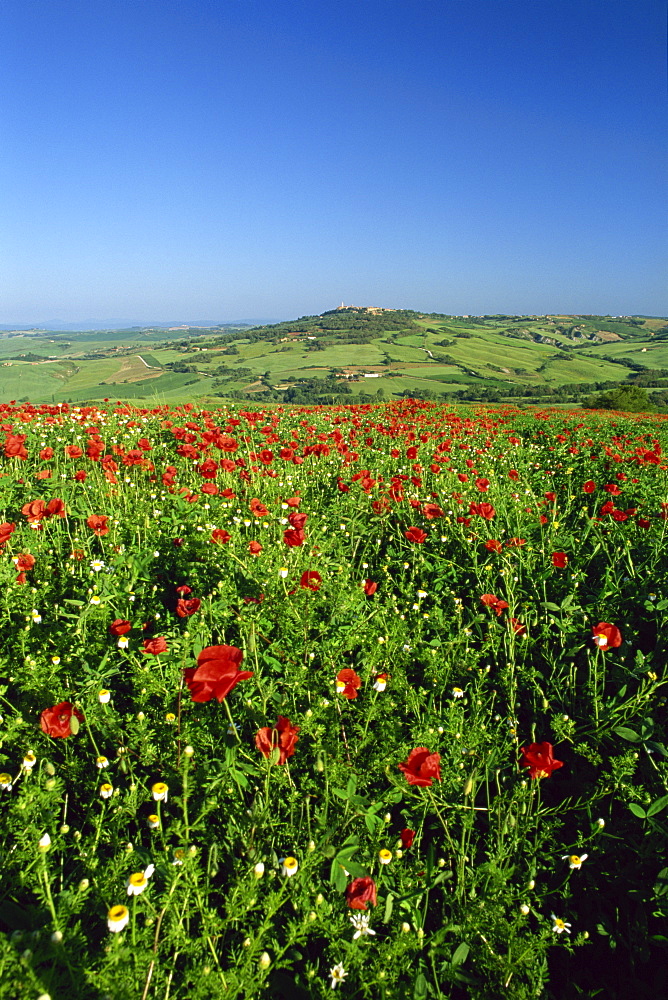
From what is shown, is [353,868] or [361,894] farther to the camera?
[353,868]

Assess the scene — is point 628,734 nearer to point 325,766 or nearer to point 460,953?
point 460,953

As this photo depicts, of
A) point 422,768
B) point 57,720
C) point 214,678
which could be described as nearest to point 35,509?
point 57,720

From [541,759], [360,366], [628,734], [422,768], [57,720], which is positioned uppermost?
[360,366]

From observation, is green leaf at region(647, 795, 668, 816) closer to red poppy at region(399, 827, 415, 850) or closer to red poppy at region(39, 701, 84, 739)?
red poppy at region(399, 827, 415, 850)

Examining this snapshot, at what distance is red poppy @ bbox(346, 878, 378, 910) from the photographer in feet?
5.42

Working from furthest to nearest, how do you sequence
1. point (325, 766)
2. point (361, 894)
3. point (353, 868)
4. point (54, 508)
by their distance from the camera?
point (54, 508)
point (325, 766)
point (353, 868)
point (361, 894)

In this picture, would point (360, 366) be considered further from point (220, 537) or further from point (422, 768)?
point (422, 768)

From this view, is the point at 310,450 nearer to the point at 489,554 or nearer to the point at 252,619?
the point at 489,554

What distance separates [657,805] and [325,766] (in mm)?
1543

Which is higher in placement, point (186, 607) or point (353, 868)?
point (186, 607)

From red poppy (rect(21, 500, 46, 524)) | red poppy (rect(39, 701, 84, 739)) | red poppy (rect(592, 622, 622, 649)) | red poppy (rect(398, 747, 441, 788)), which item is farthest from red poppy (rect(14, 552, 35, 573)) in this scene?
red poppy (rect(592, 622, 622, 649))

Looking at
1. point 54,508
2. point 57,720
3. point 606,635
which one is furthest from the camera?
point 54,508

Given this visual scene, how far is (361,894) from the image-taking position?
1682 millimetres

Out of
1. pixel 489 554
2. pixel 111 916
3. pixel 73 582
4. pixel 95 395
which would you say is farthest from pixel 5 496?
pixel 95 395
